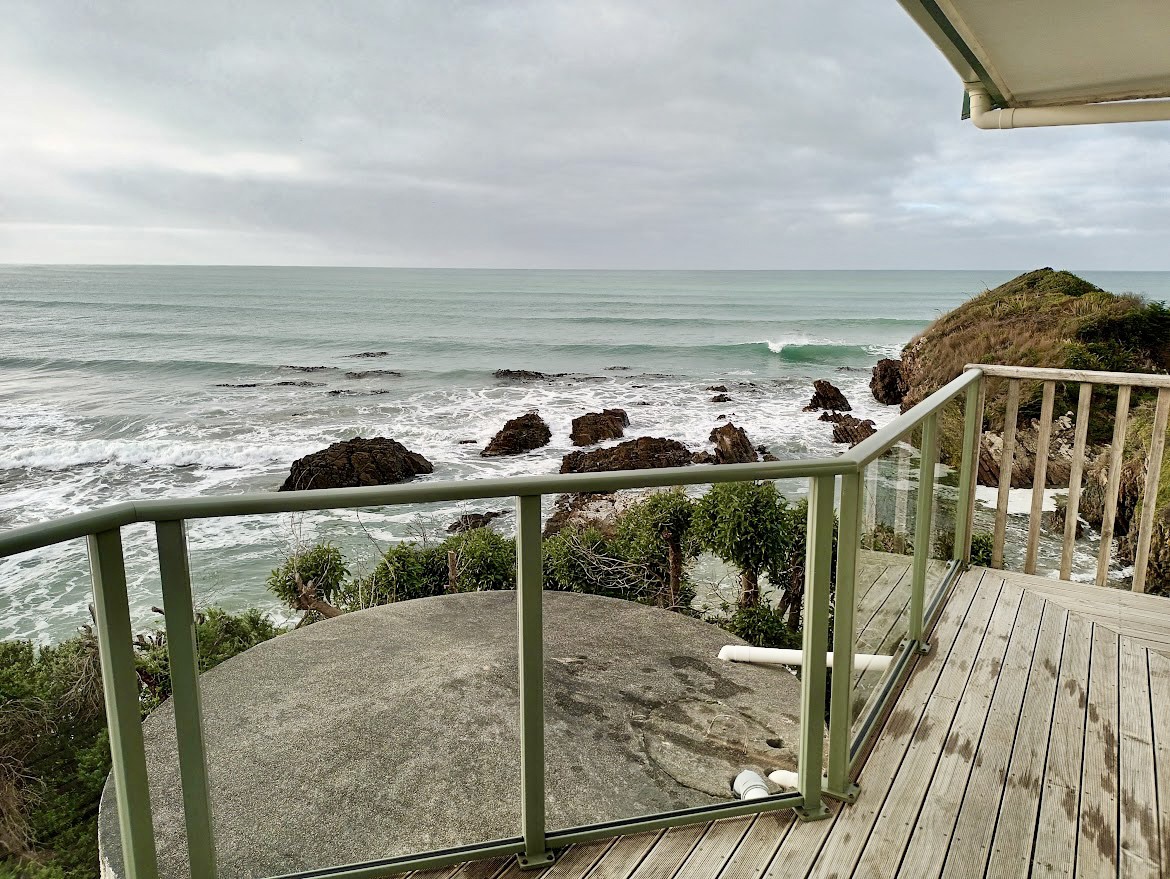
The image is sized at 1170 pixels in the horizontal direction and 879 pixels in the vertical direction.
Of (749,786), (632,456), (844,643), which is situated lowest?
(632,456)

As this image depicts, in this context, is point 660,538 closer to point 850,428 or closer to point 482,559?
point 482,559

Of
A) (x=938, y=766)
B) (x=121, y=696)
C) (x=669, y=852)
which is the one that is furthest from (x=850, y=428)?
(x=121, y=696)

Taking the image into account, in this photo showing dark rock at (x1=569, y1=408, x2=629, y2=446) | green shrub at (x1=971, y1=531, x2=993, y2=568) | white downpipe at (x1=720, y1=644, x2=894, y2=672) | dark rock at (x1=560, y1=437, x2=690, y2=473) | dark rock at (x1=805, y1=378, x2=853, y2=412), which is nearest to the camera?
white downpipe at (x1=720, y1=644, x2=894, y2=672)

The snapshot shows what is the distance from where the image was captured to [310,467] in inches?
597

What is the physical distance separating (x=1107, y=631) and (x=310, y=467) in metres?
14.3

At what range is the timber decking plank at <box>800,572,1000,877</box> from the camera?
1.87 m

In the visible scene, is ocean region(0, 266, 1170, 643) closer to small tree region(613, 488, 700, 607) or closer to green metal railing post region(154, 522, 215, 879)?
green metal railing post region(154, 522, 215, 879)

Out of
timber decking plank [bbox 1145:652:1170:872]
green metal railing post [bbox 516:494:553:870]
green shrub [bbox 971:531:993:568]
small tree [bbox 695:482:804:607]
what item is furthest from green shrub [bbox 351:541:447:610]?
green shrub [bbox 971:531:993:568]

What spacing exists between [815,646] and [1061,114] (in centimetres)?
282

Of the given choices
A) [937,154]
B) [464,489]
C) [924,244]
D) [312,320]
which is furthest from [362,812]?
[937,154]

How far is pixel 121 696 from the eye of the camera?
4.46 feet

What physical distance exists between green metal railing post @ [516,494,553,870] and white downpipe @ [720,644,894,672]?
60cm

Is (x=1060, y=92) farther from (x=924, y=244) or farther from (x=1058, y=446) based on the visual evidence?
(x=924, y=244)

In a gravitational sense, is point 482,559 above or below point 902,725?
above
